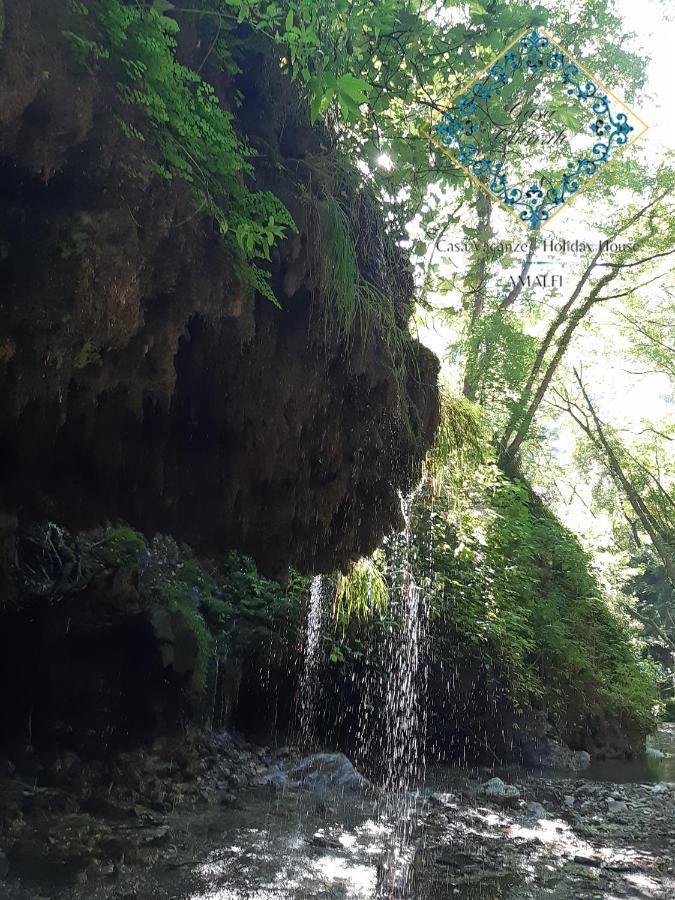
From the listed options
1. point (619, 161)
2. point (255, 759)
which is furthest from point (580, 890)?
point (619, 161)

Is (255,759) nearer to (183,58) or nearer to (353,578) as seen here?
(353,578)

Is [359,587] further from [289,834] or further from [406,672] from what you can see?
[289,834]

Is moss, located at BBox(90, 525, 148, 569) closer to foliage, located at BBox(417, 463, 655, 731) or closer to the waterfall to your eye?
the waterfall

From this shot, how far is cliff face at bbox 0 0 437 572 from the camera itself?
297 centimetres

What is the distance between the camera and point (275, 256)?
404cm

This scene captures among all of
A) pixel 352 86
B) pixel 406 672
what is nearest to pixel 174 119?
pixel 352 86

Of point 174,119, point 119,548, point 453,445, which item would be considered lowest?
point 119,548

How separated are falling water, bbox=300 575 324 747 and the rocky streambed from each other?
4.45 ft

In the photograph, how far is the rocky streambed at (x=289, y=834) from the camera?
3605 mm

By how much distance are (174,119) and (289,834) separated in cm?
459

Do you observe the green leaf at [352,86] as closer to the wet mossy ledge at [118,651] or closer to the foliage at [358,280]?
the foliage at [358,280]

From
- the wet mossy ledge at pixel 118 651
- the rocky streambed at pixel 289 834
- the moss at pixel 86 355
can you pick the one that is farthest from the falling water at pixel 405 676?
the moss at pixel 86 355

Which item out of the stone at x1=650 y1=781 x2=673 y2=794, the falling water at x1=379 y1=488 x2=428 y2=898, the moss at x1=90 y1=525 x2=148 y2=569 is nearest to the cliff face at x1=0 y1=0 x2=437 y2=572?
the falling water at x1=379 y1=488 x2=428 y2=898

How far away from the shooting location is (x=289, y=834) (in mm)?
4574
